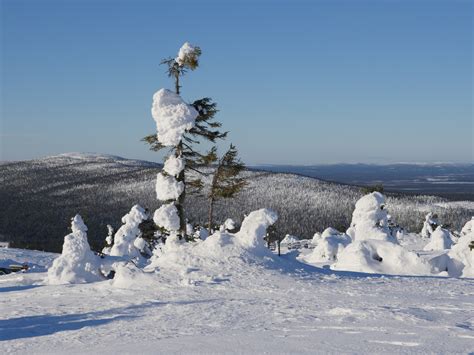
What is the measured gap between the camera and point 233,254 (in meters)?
17.2

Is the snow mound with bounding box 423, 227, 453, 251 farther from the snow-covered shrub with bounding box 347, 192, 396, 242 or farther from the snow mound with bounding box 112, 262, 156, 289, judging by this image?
the snow mound with bounding box 112, 262, 156, 289

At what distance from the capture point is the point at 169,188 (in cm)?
2098

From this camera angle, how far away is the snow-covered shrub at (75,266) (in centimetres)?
2225

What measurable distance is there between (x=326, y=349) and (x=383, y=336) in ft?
4.93

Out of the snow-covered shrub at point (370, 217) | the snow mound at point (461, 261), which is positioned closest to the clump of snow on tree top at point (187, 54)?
the snow mound at point (461, 261)

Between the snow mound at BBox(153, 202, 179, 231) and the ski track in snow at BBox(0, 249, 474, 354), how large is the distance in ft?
14.7

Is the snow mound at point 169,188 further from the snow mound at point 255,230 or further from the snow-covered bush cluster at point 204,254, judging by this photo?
the snow mound at point 255,230

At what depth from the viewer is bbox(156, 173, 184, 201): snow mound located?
20953 millimetres

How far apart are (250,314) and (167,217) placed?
9515mm

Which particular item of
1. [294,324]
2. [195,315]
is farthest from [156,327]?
[294,324]

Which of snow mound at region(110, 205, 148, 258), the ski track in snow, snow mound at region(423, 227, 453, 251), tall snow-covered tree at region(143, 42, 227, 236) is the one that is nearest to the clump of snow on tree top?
tall snow-covered tree at region(143, 42, 227, 236)

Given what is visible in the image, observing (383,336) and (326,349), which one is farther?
(383,336)

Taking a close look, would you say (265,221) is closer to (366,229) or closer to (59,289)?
(59,289)

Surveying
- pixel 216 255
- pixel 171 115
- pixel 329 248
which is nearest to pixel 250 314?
pixel 216 255
